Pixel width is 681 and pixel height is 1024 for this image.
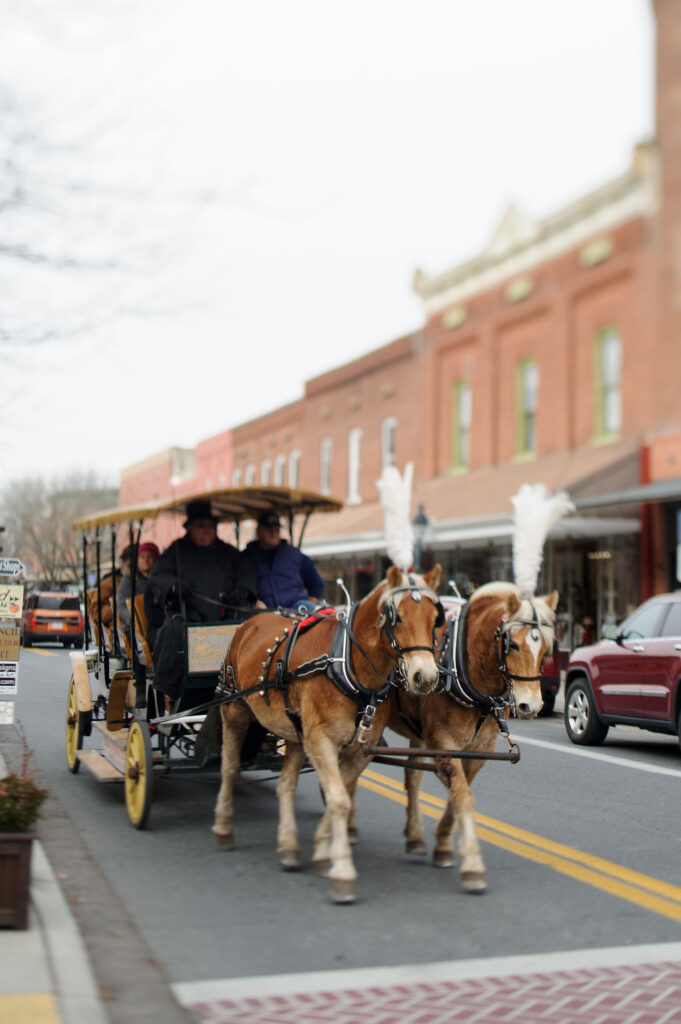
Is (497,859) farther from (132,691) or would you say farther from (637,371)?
(637,371)

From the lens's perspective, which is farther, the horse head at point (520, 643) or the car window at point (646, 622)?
the car window at point (646, 622)

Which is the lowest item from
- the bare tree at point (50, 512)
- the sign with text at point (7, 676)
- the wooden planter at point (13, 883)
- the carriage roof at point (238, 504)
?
the wooden planter at point (13, 883)

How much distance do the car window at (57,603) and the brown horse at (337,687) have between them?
92.4 ft

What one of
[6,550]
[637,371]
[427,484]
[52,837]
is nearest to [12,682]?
[52,837]

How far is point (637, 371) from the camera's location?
24.2 meters

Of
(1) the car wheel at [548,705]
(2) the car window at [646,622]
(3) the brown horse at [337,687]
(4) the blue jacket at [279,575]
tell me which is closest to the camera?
(3) the brown horse at [337,687]

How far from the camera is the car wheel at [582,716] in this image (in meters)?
14.0

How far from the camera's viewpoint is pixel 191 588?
30.4 feet

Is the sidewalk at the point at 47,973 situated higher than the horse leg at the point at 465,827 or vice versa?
the horse leg at the point at 465,827

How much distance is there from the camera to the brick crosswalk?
4.61m

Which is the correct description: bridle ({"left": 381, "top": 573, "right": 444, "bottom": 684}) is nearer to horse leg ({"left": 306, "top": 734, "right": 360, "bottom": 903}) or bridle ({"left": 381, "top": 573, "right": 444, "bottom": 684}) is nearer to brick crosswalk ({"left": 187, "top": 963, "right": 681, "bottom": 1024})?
horse leg ({"left": 306, "top": 734, "right": 360, "bottom": 903})

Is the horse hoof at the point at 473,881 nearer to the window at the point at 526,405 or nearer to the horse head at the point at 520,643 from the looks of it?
the horse head at the point at 520,643

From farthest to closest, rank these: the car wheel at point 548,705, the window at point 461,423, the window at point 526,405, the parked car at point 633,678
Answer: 1. the window at point 461,423
2. the window at point 526,405
3. the car wheel at point 548,705
4. the parked car at point 633,678

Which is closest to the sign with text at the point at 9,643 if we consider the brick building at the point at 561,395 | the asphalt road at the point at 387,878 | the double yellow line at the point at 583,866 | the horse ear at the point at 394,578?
the asphalt road at the point at 387,878
